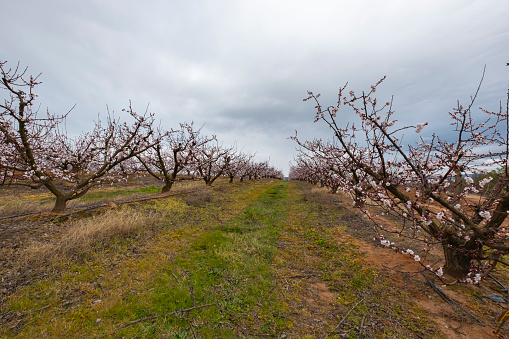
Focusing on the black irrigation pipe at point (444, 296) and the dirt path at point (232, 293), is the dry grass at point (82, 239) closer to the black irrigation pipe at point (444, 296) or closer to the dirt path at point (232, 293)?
the dirt path at point (232, 293)

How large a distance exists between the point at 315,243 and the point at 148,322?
6370 mm

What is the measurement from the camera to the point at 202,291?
4949 mm

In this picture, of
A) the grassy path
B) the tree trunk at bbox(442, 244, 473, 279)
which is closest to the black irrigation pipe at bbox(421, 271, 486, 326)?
the tree trunk at bbox(442, 244, 473, 279)

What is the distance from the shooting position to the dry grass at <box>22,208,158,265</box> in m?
5.66

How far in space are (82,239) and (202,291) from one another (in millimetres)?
4582

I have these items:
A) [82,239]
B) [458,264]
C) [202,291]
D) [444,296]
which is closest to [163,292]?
[202,291]

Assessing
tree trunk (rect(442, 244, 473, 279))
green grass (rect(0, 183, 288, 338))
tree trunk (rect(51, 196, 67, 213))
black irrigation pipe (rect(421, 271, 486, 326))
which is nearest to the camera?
green grass (rect(0, 183, 288, 338))

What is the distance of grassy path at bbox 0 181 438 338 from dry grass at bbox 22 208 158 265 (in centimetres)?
23

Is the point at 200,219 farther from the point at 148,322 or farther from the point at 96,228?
the point at 148,322

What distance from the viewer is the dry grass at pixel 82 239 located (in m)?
5.66

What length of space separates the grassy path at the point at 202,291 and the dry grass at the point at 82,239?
0.23 m

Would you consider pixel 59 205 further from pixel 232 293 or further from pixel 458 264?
pixel 458 264

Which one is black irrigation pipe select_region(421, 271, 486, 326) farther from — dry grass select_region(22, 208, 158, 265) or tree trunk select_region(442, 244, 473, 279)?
dry grass select_region(22, 208, 158, 265)

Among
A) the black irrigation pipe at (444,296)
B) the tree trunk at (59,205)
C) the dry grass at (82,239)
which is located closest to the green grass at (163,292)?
the dry grass at (82,239)
